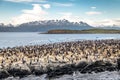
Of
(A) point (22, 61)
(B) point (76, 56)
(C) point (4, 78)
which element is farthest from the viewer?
(B) point (76, 56)

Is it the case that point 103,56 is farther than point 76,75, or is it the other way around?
point 103,56

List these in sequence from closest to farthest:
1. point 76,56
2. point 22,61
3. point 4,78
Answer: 1. point 4,78
2. point 22,61
3. point 76,56

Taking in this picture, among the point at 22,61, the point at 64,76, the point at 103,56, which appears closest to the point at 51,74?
the point at 64,76

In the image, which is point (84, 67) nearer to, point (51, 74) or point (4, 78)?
point (51, 74)

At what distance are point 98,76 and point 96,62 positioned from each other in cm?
318

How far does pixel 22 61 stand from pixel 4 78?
A: 3382 millimetres

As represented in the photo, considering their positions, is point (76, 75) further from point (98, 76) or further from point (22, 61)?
point (22, 61)

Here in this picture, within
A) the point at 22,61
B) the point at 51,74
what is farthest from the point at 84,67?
the point at 22,61

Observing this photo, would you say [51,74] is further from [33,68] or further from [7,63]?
[7,63]

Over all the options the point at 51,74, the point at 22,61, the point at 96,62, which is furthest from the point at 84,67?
the point at 22,61

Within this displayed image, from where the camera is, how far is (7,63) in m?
35.1

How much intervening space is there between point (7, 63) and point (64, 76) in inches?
248

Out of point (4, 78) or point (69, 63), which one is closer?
point (4, 78)

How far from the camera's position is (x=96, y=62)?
37.3 metres
